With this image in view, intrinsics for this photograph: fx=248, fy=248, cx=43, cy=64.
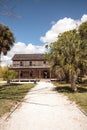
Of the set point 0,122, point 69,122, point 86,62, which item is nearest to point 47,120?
point 69,122

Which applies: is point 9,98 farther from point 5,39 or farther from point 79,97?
point 5,39

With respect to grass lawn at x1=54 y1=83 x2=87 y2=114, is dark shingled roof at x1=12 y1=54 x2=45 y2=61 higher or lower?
higher

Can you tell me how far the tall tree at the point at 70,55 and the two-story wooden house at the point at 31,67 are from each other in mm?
38828

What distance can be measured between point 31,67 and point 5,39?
26687 mm

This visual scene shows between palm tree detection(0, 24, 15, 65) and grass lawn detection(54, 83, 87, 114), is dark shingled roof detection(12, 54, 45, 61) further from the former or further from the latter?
grass lawn detection(54, 83, 87, 114)

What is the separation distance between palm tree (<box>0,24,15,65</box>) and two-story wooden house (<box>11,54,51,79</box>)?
25764mm

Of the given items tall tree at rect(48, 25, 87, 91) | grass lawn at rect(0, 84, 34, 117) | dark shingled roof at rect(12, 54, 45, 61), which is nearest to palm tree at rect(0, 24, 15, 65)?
grass lawn at rect(0, 84, 34, 117)

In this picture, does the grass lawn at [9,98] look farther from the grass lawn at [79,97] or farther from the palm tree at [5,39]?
the palm tree at [5,39]

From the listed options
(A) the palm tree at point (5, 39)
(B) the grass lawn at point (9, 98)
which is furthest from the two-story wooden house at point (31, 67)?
(B) the grass lawn at point (9, 98)

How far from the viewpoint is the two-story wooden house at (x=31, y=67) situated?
67062mm

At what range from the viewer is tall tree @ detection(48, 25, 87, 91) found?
26891 millimetres

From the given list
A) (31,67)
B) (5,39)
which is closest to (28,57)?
(31,67)

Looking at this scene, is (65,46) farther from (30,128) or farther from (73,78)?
(30,128)

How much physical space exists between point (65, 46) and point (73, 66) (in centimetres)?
243
